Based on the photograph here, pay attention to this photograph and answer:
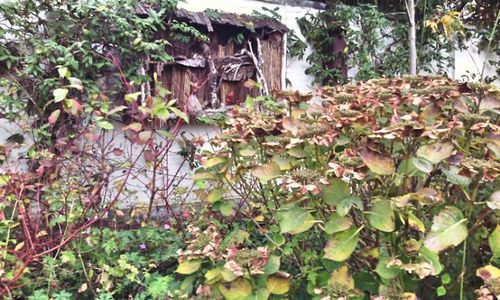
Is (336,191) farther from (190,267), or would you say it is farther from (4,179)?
(4,179)

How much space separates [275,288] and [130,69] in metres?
2.61

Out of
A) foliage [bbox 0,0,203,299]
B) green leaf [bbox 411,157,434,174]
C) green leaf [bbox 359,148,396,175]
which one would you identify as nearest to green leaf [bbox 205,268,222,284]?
foliage [bbox 0,0,203,299]

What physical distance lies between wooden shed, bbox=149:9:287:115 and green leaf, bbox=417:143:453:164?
2.73 metres

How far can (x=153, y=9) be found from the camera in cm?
397

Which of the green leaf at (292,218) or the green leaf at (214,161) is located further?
the green leaf at (214,161)

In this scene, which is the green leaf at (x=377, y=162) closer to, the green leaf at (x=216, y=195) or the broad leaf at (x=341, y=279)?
the broad leaf at (x=341, y=279)

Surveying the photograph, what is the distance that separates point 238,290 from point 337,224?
1.42ft

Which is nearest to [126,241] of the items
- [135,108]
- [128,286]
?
[128,286]

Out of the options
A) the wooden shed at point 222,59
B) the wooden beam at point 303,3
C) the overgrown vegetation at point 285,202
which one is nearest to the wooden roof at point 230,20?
the wooden shed at point 222,59

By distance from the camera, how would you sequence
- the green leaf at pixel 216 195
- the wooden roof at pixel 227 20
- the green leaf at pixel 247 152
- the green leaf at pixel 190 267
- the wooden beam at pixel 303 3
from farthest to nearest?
1. the wooden beam at pixel 303 3
2. the wooden roof at pixel 227 20
3. the green leaf at pixel 216 195
4. the green leaf at pixel 247 152
5. the green leaf at pixel 190 267

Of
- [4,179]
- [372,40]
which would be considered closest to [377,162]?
[4,179]

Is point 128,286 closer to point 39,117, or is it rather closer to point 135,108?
point 135,108

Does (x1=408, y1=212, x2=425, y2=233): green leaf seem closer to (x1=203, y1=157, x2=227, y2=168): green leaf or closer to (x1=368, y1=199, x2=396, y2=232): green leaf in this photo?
(x1=368, y1=199, x2=396, y2=232): green leaf

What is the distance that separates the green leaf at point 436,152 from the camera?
1567mm
